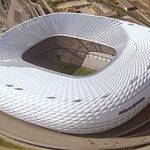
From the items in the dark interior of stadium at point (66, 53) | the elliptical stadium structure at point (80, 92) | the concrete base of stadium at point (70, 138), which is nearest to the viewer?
the elliptical stadium structure at point (80, 92)

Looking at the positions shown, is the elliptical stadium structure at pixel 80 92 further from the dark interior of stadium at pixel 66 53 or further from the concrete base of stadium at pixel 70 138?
the dark interior of stadium at pixel 66 53

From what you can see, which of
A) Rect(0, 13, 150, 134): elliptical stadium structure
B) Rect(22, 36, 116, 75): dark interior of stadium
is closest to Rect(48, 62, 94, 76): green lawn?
Rect(22, 36, 116, 75): dark interior of stadium

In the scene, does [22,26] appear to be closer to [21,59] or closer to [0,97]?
[21,59]

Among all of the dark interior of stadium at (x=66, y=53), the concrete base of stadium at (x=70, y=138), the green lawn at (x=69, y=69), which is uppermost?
the dark interior of stadium at (x=66, y=53)

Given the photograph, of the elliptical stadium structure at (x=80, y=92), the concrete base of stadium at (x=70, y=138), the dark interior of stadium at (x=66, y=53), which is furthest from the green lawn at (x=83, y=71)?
the concrete base of stadium at (x=70, y=138)

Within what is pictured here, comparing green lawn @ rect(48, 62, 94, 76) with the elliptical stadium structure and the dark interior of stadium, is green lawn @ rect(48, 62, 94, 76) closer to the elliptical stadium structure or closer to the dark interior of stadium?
the dark interior of stadium

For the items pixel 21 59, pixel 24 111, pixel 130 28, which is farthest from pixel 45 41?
pixel 24 111

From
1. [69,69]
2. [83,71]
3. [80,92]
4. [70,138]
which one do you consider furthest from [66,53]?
[70,138]
